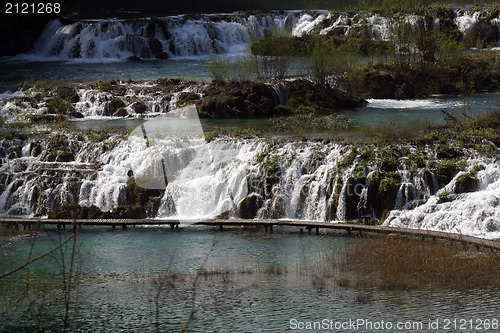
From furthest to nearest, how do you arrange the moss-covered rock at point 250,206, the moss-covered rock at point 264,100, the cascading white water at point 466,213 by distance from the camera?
the moss-covered rock at point 264,100, the moss-covered rock at point 250,206, the cascading white water at point 466,213

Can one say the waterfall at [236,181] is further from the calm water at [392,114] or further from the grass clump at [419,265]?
the calm water at [392,114]

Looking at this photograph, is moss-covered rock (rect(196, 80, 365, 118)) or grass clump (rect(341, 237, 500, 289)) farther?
moss-covered rock (rect(196, 80, 365, 118))

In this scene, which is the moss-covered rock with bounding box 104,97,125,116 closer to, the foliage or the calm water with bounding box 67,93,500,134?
the calm water with bounding box 67,93,500,134

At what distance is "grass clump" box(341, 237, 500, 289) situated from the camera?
1429 centimetres

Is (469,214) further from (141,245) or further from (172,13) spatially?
(172,13)

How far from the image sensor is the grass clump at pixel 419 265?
14.3 m

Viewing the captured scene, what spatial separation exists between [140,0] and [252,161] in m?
47.4

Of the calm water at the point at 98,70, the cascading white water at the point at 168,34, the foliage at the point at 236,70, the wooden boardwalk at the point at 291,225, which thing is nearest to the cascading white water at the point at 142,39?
the cascading white water at the point at 168,34

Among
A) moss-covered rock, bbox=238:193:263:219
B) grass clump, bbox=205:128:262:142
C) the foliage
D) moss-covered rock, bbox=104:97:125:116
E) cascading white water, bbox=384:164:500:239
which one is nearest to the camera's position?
cascading white water, bbox=384:164:500:239

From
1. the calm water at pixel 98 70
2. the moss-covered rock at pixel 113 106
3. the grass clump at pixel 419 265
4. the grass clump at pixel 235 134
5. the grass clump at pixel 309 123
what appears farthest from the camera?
the calm water at pixel 98 70

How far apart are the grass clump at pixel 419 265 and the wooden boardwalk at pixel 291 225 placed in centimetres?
33

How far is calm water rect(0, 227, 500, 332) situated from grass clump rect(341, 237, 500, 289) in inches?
21.1

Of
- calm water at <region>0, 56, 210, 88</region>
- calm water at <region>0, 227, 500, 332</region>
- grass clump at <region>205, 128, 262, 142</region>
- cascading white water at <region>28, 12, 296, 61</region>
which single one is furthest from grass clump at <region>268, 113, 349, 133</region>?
cascading white water at <region>28, 12, 296, 61</region>

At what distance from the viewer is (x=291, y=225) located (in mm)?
19562
